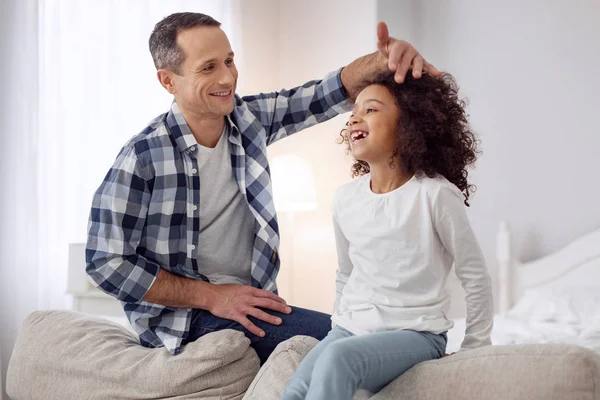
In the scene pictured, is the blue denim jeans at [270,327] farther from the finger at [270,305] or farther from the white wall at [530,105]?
the white wall at [530,105]

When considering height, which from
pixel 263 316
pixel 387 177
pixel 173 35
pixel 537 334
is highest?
pixel 173 35

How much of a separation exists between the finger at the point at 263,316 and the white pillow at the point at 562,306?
1.61m

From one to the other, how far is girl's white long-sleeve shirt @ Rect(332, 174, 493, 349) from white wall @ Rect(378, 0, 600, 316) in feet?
8.11

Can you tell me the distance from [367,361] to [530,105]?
9.48 ft

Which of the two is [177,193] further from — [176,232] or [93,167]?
[93,167]

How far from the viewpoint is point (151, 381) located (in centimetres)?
152

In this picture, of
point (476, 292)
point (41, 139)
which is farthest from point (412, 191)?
point (41, 139)

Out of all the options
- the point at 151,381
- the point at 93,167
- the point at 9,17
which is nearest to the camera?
the point at 151,381

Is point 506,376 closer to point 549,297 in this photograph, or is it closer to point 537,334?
point 537,334

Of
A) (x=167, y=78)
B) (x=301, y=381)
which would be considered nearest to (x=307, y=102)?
(x=167, y=78)

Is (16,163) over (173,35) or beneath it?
beneath

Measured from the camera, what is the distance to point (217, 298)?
1642 mm

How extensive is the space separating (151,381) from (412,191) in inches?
27.3

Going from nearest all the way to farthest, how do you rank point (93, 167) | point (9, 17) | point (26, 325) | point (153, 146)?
point (153, 146)
point (26, 325)
point (9, 17)
point (93, 167)
